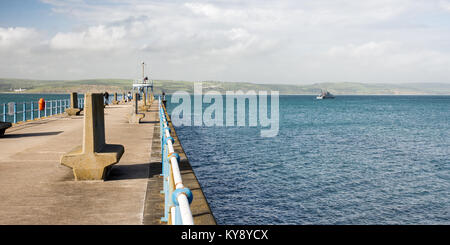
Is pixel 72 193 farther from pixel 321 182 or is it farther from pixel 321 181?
pixel 321 181

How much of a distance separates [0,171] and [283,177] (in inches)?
553

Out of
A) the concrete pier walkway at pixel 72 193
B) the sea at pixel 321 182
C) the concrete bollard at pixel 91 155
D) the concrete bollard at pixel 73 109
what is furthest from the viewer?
the concrete bollard at pixel 73 109

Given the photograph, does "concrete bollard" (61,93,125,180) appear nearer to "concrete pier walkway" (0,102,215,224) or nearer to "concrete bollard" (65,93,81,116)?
"concrete pier walkway" (0,102,215,224)

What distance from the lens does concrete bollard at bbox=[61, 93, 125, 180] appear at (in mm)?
8070

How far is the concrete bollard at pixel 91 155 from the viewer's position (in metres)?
8.07

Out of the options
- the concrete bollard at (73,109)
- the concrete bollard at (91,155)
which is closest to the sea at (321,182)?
the concrete bollard at (91,155)

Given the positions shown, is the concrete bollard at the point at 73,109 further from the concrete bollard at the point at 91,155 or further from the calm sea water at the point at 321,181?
the concrete bollard at the point at 91,155

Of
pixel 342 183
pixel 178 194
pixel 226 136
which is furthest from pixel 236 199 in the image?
pixel 226 136

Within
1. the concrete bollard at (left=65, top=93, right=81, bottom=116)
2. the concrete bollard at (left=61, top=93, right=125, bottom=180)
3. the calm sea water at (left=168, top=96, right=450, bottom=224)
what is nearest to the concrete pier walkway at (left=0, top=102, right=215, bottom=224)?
the concrete bollard at (left=61, top=93, right=125, bottom=180)

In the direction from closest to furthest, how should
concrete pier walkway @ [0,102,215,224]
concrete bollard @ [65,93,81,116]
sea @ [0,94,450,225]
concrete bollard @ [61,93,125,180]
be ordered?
concrete pier walkway @ [0,102,215,224] < concrete bollard @ [61,93,125,180] < sea @ [0,94,450,225] < concrete bollard @ [65,93,81,116]

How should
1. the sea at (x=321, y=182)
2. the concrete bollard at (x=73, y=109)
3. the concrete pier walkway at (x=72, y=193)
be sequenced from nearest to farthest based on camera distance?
the concrete pier walkway at (x=72, y=193) < the sea at (x=321, y=182) < the concrete bollard at (x=73, y=109)

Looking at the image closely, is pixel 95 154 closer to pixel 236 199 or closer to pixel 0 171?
pixel 0 171

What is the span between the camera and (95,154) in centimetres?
818

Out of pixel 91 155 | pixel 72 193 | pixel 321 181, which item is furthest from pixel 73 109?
pixel 72 193
